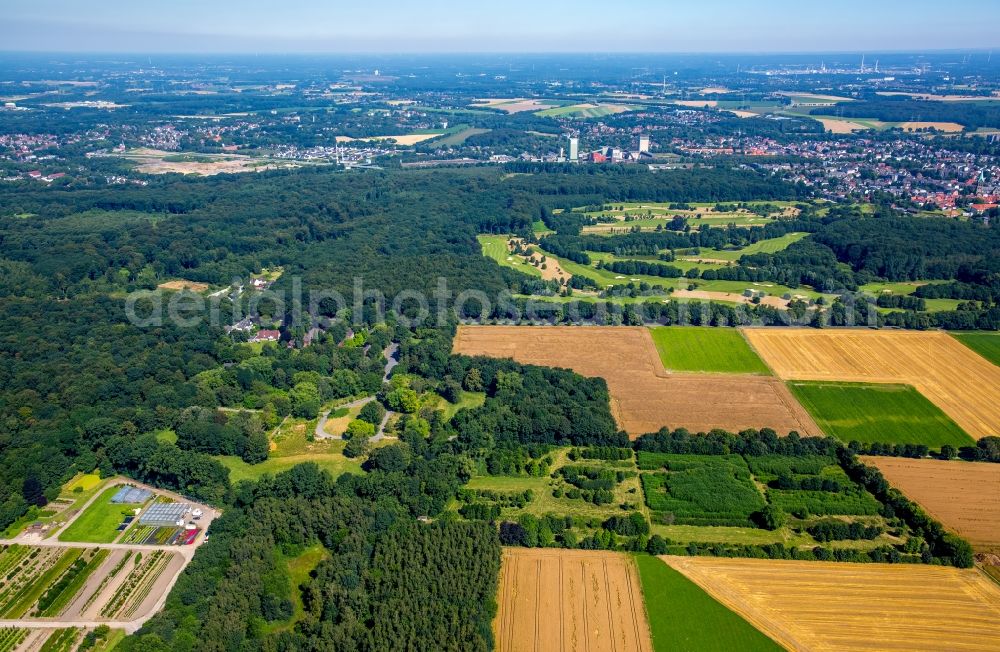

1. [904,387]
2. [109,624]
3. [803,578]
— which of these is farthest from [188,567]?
[904,387]

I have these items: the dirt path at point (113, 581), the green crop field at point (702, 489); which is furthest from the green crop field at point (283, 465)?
the green crop field at point (702, 489)

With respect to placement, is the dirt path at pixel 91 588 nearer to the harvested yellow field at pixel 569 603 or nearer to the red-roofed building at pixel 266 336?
the harvested yellow field at pixel 569 603

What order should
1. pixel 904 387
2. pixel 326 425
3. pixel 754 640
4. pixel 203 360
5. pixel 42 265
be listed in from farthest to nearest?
pixel 42 265 < pixel 203 360 < pixel 904 387 < pixel 326 425 < pixel 754 640

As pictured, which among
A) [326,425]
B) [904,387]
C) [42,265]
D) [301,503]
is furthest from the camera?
[42,265]

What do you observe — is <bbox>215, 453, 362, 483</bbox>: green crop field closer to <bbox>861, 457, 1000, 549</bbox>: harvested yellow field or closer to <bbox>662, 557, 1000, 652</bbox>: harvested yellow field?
<bbox>662, 557, 1000, 652</bbox>: harvested yellow field

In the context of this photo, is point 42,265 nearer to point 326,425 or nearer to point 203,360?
point 203,360

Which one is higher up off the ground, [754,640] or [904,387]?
[904,387]

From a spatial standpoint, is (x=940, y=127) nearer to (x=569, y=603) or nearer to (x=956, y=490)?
(x=956, y=490)
